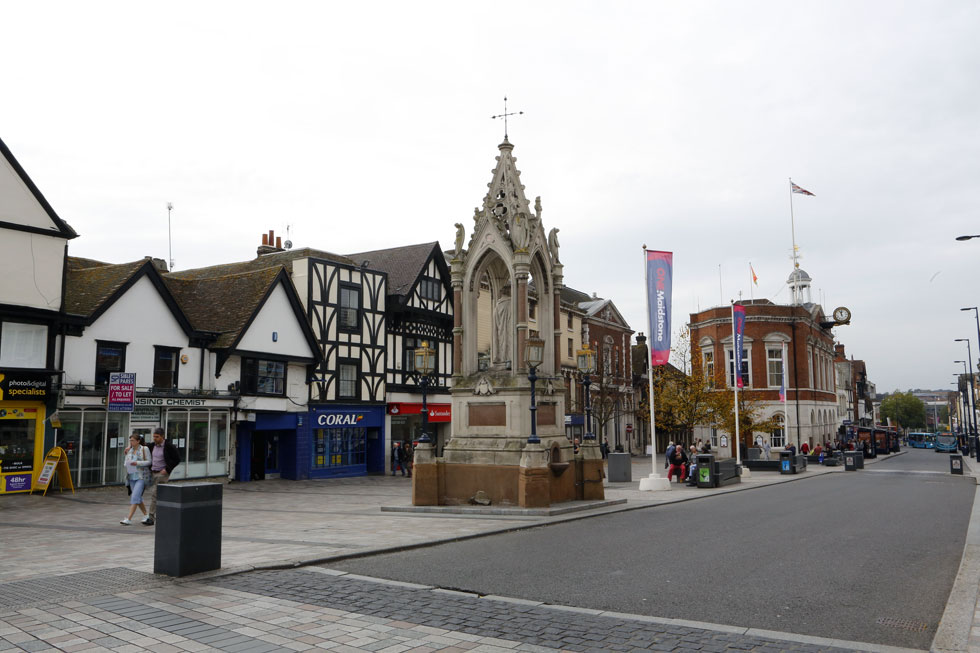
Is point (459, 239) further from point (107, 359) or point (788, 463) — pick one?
point (788, 463)

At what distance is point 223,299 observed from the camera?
94.9ft

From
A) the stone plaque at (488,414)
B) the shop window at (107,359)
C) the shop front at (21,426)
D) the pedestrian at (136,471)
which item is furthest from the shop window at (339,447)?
the pedestrian at (136,471)

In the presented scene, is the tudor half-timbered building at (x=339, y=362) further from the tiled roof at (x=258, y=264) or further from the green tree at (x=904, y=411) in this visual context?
the green tree at (x=904, y=411)

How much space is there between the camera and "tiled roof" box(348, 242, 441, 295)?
35.1m

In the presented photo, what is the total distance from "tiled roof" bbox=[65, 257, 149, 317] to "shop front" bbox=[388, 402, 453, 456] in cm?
1329

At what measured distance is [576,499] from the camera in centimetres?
1786

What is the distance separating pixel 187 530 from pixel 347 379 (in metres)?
23.9

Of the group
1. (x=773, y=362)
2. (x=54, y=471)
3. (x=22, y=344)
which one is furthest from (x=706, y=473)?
(x=773, y=362)

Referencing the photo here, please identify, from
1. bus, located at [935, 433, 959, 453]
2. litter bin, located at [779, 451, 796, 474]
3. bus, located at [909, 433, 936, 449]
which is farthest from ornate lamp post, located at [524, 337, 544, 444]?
bus, located at [909, 433, 936, 449]

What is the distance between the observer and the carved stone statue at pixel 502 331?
17.6 metres

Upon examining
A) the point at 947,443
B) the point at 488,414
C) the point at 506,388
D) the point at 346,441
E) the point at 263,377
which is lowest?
the point at 947,443

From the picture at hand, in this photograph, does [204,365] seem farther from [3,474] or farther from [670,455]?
→ [670,455]

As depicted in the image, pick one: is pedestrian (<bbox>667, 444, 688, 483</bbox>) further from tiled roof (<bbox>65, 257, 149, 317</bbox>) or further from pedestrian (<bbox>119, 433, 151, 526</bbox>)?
tiled roof (<bbox>65, 257, 149, 317</bbox>)

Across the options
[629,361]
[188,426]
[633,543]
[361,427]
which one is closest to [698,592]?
[633,543]
